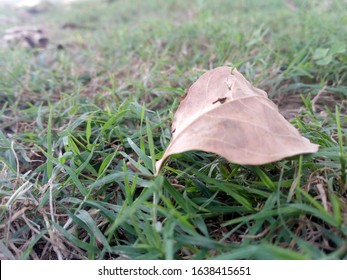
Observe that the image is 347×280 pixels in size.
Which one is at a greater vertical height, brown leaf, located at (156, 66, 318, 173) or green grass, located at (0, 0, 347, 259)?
brown leaf, located at (156, 66, 318, 173)

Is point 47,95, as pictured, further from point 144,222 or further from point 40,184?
point 144,222

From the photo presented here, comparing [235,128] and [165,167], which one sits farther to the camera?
[165,167]

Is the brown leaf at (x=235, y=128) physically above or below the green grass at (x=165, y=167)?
above

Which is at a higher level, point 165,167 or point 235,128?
point 235,128
